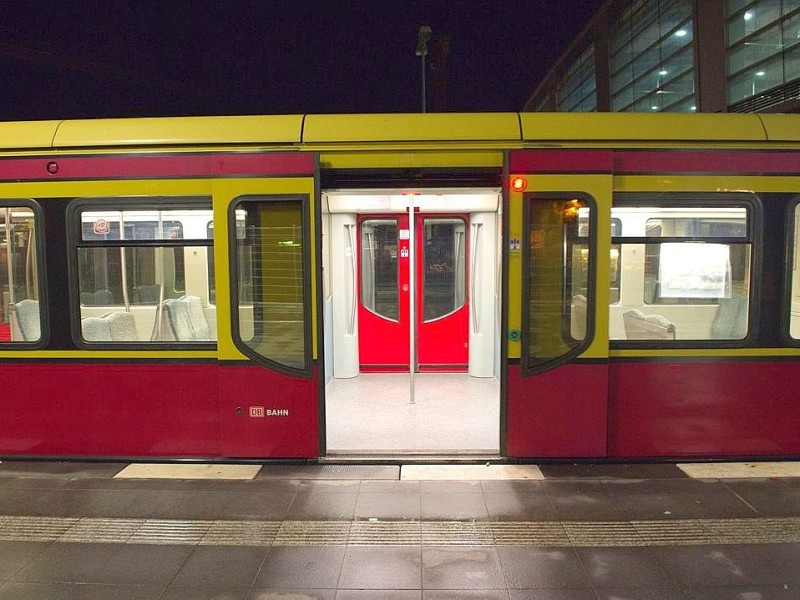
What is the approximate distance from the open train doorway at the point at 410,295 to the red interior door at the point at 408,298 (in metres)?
0.01

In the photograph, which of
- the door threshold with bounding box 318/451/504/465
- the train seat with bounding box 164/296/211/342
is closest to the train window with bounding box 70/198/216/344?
the train seat with bounding box 164/296/211/342

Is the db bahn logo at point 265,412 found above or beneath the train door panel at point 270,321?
beneath

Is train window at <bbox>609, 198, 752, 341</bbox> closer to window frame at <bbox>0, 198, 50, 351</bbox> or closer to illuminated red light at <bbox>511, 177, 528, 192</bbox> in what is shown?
illuminated red light at <bbox>511, 177, 528, 192</bbox>

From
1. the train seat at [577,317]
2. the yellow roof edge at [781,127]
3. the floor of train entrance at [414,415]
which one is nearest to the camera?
the yellow roof edge at [781,127]

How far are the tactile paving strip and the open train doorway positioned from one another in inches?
110

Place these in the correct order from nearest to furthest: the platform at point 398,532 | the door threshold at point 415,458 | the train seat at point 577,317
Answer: the platform at point 398,532 → the train seat at point 577,317 → the door threshold at point 415,458

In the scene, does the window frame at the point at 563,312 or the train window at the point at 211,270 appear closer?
the window frame at the point at 563,312

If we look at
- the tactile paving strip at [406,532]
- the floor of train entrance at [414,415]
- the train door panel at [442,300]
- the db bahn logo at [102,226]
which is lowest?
the tactile paving strip at [406,532]

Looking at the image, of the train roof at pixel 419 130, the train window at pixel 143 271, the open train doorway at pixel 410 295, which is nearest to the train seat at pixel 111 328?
the train window at pixel 143 271

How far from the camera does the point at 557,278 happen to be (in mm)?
4344

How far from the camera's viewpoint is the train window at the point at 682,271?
169 inches

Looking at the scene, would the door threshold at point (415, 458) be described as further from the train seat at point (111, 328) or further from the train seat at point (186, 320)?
the train seat at point (111, 328)

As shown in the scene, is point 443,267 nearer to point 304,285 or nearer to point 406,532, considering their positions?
A: point 304,285

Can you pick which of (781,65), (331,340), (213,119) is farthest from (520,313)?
(781,65)
